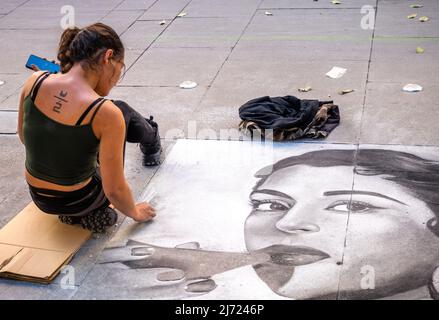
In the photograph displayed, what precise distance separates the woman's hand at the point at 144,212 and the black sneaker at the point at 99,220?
6.8 inches

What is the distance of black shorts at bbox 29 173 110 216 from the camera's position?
3.48 meters

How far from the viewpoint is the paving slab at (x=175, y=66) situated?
594 centimetres

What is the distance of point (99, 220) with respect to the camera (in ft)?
12.1

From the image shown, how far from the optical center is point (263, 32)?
6984 millimetres

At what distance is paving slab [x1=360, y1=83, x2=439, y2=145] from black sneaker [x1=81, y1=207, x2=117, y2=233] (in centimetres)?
206

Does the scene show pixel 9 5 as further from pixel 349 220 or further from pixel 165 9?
pixel 349 220

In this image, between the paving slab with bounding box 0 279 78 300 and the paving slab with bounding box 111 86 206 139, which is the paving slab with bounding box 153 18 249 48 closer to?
the paving slab with bounding box 111 86 206 139

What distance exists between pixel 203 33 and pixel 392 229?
421cm

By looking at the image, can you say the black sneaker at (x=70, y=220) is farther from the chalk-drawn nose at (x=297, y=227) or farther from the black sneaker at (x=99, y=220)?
the chalk-drawn nose at (x=297, y=227)

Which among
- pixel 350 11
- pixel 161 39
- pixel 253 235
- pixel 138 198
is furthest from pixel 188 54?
pixel 253 235

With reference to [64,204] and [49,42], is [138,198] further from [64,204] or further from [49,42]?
[49,42]

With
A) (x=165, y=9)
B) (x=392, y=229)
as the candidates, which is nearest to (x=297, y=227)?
(x=392, y=229)

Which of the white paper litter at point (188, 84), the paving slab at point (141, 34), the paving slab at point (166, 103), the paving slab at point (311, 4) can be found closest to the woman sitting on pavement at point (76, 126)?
the paving slab at point (166, 103)

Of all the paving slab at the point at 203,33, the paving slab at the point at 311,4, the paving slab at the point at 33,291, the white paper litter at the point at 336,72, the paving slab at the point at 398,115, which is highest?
the paving slab at the point at 311,4
